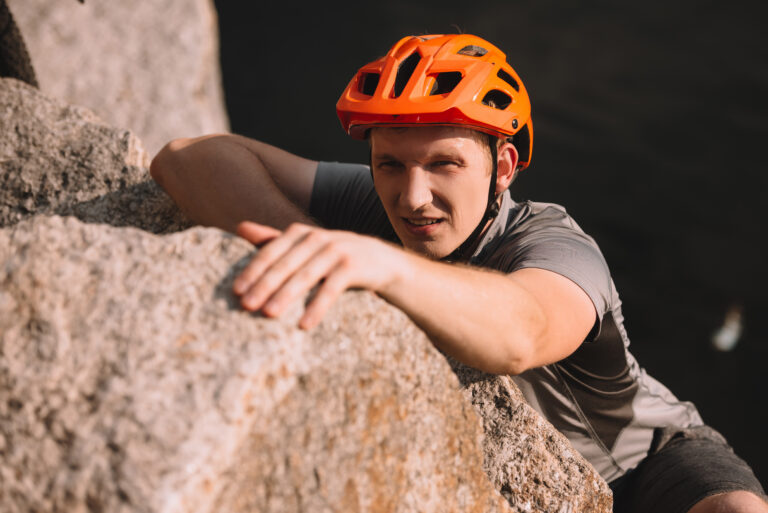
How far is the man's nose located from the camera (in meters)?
2.33

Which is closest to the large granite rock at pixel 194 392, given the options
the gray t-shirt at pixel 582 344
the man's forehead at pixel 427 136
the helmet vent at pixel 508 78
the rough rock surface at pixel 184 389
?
the rough rock surface at pixel 184 389

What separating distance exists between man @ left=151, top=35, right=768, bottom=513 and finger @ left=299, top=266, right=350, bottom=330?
0.64m

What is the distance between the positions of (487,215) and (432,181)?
34 centimetres

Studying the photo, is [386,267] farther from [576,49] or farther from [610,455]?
[576,49]

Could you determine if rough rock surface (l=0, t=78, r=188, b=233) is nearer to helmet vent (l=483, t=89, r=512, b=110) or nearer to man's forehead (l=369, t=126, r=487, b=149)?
man's forehead (l=369, t=126, r=487, b=149)

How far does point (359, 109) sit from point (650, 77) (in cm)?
808

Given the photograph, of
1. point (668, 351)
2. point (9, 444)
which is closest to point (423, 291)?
point (9, 444)

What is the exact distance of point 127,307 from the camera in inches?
47.3

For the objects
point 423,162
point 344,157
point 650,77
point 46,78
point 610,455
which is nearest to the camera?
point 423,162

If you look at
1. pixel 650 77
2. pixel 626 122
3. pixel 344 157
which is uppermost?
pixel 650 77

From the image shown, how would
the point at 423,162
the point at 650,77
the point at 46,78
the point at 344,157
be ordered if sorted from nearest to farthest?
the point at 423,162
the point at 46,78
the point at 650,77
the point at 344,157

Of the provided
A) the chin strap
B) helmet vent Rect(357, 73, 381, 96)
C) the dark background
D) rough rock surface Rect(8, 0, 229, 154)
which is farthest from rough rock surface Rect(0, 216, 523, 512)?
the dark background

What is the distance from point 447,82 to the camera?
2.42 metres

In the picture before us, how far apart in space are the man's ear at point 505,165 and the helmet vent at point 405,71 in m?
0.46
